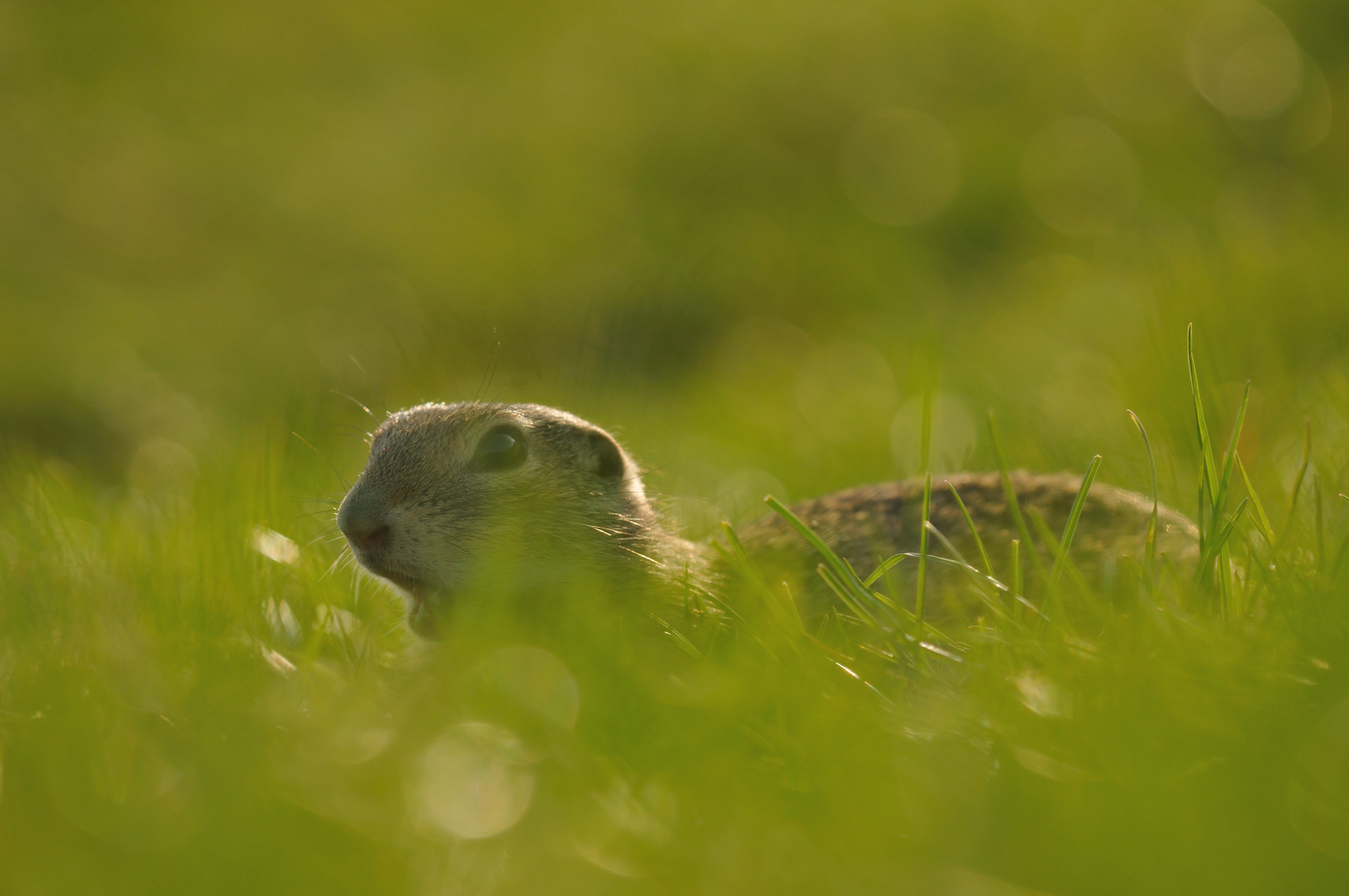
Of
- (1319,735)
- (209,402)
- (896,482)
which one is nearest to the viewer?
(1319,735)

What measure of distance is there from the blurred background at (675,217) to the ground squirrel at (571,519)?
41.9 inches

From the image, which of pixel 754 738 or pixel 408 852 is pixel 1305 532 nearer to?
pixel 754 738

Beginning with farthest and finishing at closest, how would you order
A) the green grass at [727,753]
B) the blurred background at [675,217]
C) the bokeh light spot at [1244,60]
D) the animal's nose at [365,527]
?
the bokeh light spot at [1244,60]
the blurred background at [675,217]
the animal's nose at [365,527]
the green grass at [727,753]

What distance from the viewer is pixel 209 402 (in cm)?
856

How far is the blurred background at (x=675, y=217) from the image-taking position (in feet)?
18.3

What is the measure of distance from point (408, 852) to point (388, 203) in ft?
33.8

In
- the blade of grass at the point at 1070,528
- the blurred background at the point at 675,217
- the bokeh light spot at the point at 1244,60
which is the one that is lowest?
the blurred background at the point at 675,217

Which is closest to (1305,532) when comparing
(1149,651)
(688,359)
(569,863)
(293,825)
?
(1149,651)

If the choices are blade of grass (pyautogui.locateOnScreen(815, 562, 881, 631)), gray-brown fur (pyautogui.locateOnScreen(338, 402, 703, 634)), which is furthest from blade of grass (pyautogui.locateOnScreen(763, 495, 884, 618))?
gray-brown fur (pyautogui.locateOnScreen(338, 402, 703, 634))

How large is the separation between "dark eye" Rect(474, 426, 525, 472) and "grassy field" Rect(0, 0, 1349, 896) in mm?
455

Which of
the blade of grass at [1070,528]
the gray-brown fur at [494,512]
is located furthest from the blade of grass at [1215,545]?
the gray-brown fur at [494,512]

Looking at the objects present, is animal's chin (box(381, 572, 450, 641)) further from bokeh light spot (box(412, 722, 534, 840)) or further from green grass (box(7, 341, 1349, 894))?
bokeh light spot (box(412, 722, 534, 840))

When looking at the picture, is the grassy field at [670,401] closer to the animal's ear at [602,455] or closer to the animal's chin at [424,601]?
the animal's chin at [424,601]

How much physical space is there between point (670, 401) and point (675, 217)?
10.8ft
